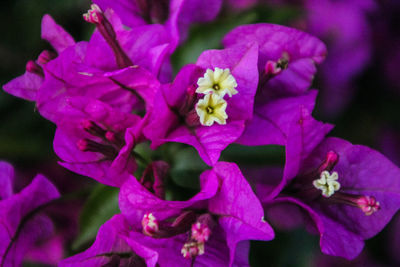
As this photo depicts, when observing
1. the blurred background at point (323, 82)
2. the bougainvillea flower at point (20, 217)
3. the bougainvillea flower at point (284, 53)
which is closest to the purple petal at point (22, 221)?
the bougainvillea flower at point (20, 217)

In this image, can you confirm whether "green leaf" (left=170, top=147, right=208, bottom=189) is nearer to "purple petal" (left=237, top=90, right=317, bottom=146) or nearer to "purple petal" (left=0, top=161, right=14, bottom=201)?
"purple petal" (left=237, top=90, right=317, bottom=146)

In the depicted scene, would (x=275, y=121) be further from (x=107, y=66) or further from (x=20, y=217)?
(x=20, y=217)

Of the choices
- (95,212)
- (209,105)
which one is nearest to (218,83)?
(209,105)

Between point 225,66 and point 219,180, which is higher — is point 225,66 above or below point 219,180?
above

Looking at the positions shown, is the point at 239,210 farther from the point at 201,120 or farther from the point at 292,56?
the point at 292,56

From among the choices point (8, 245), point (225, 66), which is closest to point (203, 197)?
point (225, 66)

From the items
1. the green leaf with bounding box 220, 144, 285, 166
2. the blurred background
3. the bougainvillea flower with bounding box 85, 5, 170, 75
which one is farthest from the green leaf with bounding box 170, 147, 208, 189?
the blurred background
